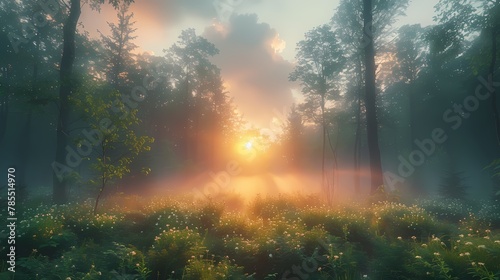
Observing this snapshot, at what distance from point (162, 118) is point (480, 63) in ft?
87.7

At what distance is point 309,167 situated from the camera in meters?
49.6

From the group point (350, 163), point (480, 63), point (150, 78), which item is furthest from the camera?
point (350, 163)

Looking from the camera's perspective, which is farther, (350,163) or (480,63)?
(350,163)

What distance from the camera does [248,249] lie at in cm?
689

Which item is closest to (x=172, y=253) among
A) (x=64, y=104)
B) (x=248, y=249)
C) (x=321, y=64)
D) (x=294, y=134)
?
(x=248, y=249)

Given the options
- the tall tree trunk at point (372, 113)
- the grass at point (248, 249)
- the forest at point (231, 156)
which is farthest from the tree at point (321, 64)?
the grass at point (248, 249)

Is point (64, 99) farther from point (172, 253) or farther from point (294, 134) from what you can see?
point (294, 134)

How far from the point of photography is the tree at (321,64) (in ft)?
68.9

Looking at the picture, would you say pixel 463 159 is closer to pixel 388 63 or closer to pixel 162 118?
pixel 388 63

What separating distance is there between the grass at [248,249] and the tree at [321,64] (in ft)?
42.5

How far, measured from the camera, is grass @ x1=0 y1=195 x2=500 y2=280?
5.02 meters

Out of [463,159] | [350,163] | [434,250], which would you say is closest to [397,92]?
[463,159]

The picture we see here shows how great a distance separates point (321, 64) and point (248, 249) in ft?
60.3

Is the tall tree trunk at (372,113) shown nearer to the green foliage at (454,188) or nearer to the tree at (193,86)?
the green foliage at (454,188)
